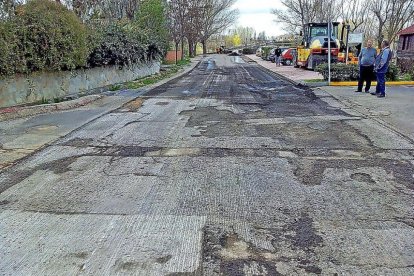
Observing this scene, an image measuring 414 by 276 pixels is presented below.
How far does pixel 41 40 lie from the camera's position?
34.7ft

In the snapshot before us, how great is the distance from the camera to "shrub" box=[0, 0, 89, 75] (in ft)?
31.4

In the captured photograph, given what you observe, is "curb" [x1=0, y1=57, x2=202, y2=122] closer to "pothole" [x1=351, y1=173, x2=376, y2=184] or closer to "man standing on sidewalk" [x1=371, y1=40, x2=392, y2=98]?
"pothole" [x1=351, y1=173, x2=376, y2=184]

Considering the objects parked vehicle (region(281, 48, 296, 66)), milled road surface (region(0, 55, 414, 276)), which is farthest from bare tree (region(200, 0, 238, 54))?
milled road surface (region(0, 55, 414, 276))

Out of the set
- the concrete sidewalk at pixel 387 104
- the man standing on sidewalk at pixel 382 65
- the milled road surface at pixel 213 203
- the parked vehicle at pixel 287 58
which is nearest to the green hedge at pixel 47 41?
the milled road surface at pixel 213 203

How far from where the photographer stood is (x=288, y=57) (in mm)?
33375

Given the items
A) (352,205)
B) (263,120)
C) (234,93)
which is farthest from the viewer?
(234,93)

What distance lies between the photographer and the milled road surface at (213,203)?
3121 mm

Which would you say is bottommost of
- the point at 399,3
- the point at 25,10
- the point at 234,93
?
the point at 234,93

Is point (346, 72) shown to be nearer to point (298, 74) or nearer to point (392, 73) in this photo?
point (392, 73)

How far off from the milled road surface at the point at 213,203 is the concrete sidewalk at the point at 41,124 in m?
0.38

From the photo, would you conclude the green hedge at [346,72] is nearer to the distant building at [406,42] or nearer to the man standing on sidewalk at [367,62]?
the man standing on sidewalk at [367,62]

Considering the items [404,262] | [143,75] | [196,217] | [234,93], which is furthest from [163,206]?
[143,75]

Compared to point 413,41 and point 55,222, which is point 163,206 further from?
point 413,41

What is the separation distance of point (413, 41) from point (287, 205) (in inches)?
1274
